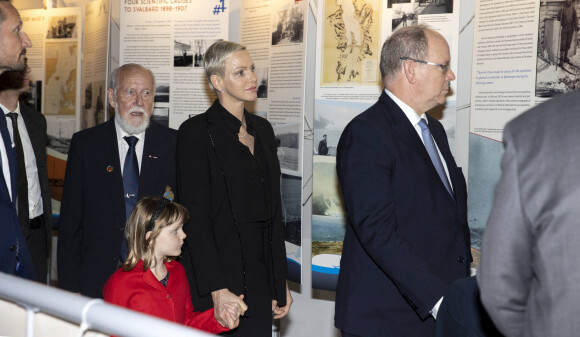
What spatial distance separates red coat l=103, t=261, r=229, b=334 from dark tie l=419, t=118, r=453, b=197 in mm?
1115

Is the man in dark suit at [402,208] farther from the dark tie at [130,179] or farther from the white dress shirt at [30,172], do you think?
the white dress shirt at [30,172]

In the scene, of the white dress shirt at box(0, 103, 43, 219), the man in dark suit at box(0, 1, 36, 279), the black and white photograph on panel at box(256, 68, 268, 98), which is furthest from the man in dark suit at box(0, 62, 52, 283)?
the black and white photograph on panel at box(256, 68, 268, 98)

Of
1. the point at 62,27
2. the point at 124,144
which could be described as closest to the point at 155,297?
the point at 124,144

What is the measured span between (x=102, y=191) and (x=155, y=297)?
865 mm

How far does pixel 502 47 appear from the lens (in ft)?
11.3

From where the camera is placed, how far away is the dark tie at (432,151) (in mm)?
2443

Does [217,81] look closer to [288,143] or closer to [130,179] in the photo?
[130,179]

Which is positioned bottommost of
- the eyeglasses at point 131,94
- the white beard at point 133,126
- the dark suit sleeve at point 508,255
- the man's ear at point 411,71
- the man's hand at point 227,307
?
the man's hand at point 227,307

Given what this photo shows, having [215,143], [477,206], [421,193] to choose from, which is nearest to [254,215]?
[215,143]

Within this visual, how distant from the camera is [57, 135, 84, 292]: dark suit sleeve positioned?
3357 millimetres

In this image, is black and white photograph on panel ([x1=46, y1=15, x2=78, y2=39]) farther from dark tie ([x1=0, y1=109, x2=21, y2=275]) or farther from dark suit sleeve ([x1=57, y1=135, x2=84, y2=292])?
dark tie ([x1=0, y1=109, x2=21, y2=275])

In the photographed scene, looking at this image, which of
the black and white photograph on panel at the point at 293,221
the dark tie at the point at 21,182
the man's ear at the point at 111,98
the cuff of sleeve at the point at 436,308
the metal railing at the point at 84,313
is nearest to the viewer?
the metal railing at the point at 84,313

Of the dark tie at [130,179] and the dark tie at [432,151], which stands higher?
the dark tie at [432,151]

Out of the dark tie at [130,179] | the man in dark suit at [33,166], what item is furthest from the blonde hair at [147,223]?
the man in dark suit at [33,166]
